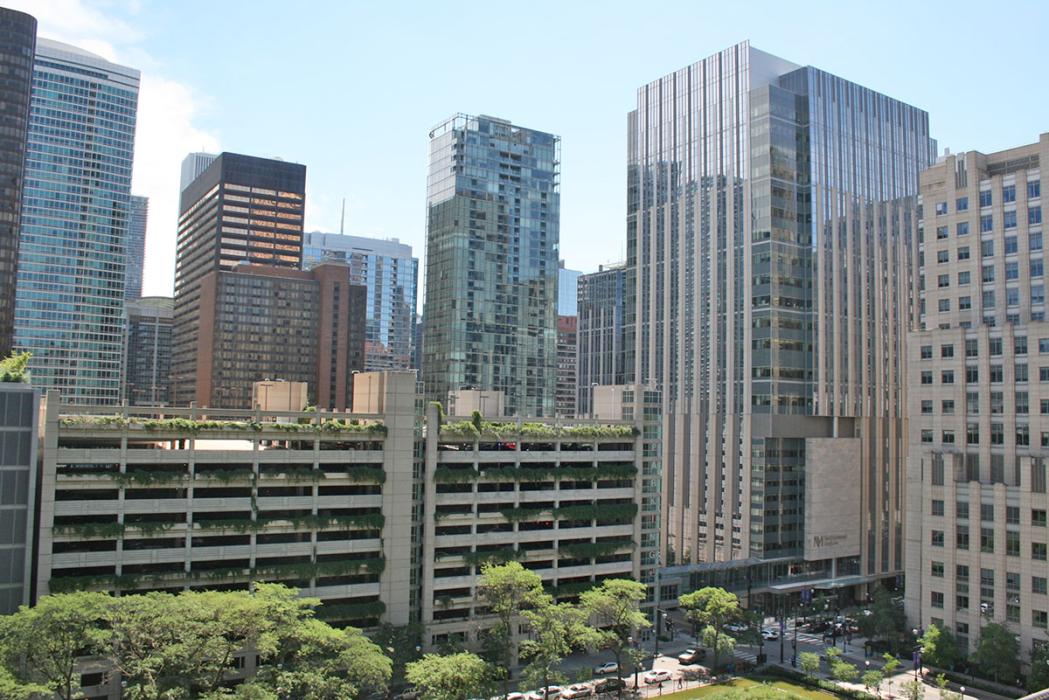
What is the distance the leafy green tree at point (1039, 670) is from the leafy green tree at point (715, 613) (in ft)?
93.9

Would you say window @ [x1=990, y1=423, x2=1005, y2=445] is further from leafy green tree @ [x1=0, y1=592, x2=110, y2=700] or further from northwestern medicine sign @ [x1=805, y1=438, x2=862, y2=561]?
leafy green tree @ [x1=0, y1=592, x2=110, y2=700]

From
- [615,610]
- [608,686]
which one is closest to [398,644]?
[608,686]

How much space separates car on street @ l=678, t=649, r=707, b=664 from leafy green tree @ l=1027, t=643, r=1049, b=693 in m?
32.8

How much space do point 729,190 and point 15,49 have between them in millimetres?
154582

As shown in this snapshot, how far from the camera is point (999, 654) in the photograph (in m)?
86.3

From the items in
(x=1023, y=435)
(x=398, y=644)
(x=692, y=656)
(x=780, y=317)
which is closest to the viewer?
(x=398, y=644)

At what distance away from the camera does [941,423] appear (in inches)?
4065

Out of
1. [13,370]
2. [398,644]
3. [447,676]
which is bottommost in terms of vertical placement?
[398,644]

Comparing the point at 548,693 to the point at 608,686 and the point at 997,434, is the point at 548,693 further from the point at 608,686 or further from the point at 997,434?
the point at 997,434

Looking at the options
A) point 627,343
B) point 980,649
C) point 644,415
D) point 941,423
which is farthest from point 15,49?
point 980,649

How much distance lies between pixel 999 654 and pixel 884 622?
1524cm

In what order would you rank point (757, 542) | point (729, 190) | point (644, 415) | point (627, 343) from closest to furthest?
point (644, 415), point (757, 542), point (729, 190), point (627, 343)

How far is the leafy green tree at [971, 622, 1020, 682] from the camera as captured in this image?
86000 mm

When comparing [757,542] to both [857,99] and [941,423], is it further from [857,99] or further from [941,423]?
[857,99]
